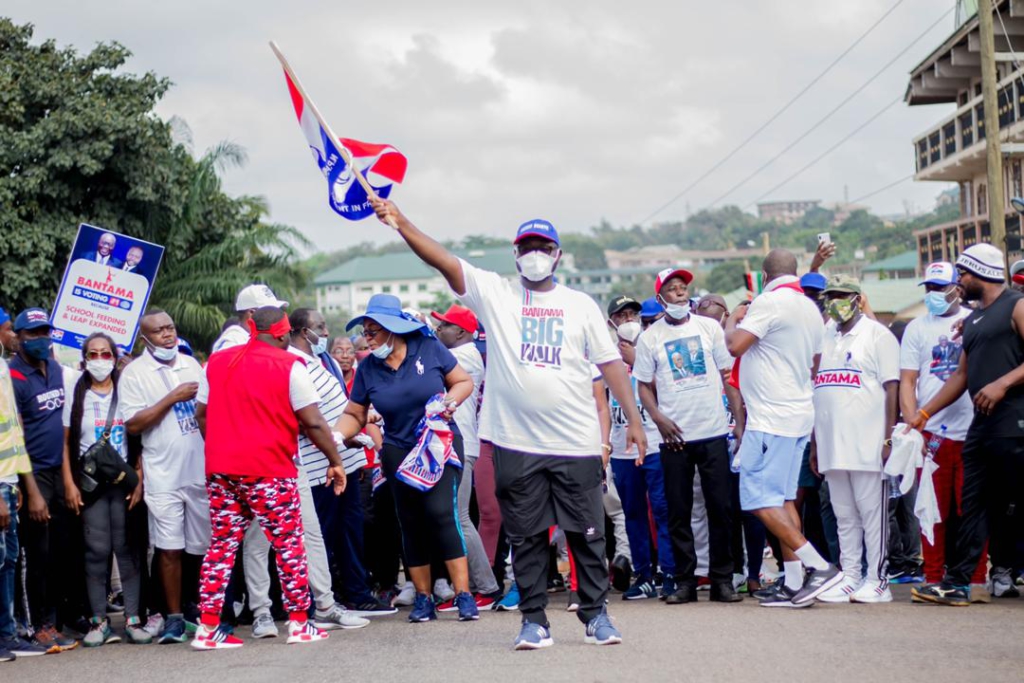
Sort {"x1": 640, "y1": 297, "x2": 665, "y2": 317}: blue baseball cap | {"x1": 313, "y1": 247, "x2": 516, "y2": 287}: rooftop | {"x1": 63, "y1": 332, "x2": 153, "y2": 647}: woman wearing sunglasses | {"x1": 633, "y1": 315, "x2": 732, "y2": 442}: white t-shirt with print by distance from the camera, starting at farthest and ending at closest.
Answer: {"x1": 313, "y1": 247, "x2": 516, "y2": 287}: rooftop, {"x1": 640, "y1": 297, "x2": 665, "y2": 317}: blue baseball cap, {"x1": 633, "y1": 315, "x2": 732, "y2": 442}: white t-shirt with print, {"x1": 63, "y1": 332, "x2": 153, "y2": 647}: woman wearing sunglasses

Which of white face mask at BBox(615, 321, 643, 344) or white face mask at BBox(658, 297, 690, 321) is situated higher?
white face mask at BBox(658, 297, 690, 321)

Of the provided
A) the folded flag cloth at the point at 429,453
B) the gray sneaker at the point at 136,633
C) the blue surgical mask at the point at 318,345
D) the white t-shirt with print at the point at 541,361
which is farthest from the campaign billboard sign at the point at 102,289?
the white t-shirt with print at the point at 541,361

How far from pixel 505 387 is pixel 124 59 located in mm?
19407

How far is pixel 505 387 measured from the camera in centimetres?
780

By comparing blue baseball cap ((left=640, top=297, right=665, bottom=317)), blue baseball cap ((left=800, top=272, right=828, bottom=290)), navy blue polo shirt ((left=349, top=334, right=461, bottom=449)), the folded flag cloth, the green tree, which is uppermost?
the green tree

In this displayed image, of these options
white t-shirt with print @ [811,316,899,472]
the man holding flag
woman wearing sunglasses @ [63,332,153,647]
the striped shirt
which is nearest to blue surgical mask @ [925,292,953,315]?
white t-shirt with print @ [811,316,899,472]

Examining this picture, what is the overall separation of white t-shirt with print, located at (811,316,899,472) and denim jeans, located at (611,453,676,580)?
1258 mm

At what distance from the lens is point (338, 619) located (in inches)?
366

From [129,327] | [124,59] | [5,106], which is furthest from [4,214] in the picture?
[129,327]

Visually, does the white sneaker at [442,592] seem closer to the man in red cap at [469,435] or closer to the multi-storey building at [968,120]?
the man in red cap at [469,435]

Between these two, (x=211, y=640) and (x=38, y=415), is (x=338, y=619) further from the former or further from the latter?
(x=38, y=415)

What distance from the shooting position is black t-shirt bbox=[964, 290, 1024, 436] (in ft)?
28.9

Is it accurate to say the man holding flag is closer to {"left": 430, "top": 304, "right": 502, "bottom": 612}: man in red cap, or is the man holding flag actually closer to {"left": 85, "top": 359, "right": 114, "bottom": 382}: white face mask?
{"left": 430, "top": 304, "right": 502, "bottom": 612}: man in red cap

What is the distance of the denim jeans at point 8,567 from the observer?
8.40 metres
